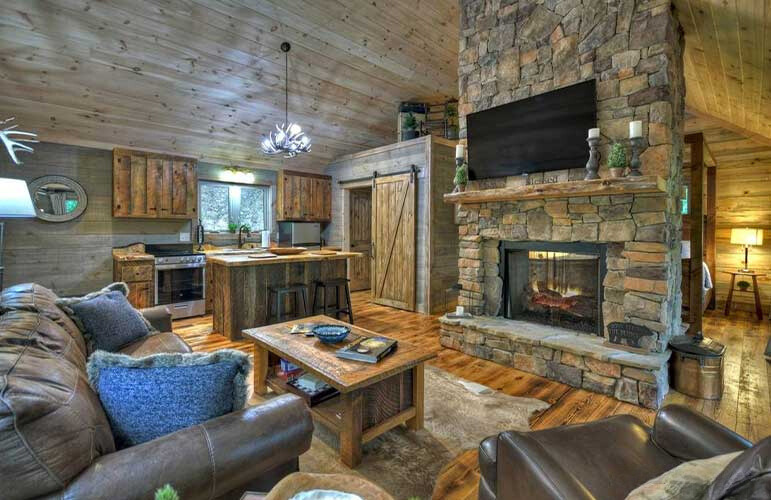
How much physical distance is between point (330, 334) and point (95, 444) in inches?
59.0

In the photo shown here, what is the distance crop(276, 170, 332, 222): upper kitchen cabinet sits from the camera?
6.98 m

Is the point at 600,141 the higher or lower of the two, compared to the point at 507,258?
higher

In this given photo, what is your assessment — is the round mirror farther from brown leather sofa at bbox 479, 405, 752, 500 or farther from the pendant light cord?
brown leather sofa at bbox 479, 405, 752, 500

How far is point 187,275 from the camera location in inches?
213

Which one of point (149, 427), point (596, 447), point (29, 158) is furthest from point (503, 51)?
point (29, 158)

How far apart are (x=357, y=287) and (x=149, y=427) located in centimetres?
634

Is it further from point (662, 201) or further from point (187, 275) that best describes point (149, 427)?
point (187, 275)

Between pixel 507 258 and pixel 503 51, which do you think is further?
pixel 507 258

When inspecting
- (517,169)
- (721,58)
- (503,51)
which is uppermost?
(503,51)

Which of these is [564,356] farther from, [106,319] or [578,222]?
[106,319]

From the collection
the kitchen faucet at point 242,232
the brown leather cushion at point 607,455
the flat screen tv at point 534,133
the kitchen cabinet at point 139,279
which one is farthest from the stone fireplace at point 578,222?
the kitchen faucet at point 242,232

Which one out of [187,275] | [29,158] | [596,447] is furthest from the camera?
[187,275]

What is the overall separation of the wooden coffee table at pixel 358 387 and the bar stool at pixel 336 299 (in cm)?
230

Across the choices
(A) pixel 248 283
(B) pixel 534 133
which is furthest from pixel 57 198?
(B) pixel 534 133
